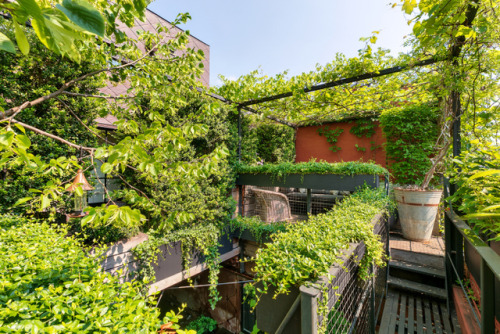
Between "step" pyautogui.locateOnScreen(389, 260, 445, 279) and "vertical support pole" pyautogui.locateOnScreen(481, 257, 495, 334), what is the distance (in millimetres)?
2181

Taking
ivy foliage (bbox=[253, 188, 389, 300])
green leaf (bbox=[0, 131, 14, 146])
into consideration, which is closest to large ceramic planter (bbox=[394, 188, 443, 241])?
ivy foliage (bbox=[253, 188, 389, 300])

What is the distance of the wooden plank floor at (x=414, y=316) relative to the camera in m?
2.24

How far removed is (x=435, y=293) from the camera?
8.67ft

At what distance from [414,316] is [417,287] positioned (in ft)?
1.59

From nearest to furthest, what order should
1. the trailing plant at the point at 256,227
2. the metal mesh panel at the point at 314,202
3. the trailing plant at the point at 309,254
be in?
the trailing plant at the point at 309,254 < the trailing plant at the point at 256,227 < the metal mesh panel at the point at 314,202

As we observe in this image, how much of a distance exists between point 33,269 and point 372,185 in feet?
14.7

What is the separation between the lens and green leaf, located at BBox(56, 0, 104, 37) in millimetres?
417

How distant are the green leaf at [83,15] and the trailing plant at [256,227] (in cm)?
437

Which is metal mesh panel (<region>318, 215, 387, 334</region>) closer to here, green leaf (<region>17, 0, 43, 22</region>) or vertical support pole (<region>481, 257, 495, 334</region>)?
vertical support pole (<region>481, 257, 495, 334</region>)

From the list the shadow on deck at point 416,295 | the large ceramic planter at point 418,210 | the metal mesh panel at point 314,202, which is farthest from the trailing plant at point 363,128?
the shadow on deck at point 416,295

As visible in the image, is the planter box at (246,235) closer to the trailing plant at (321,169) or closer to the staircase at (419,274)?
the trailing plant at (321,169)

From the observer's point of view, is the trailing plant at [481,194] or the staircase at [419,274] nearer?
the trailing plant at [481,194]

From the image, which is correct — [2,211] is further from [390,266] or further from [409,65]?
[409,65]

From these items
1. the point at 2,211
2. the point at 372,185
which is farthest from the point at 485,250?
the point at 2,211
